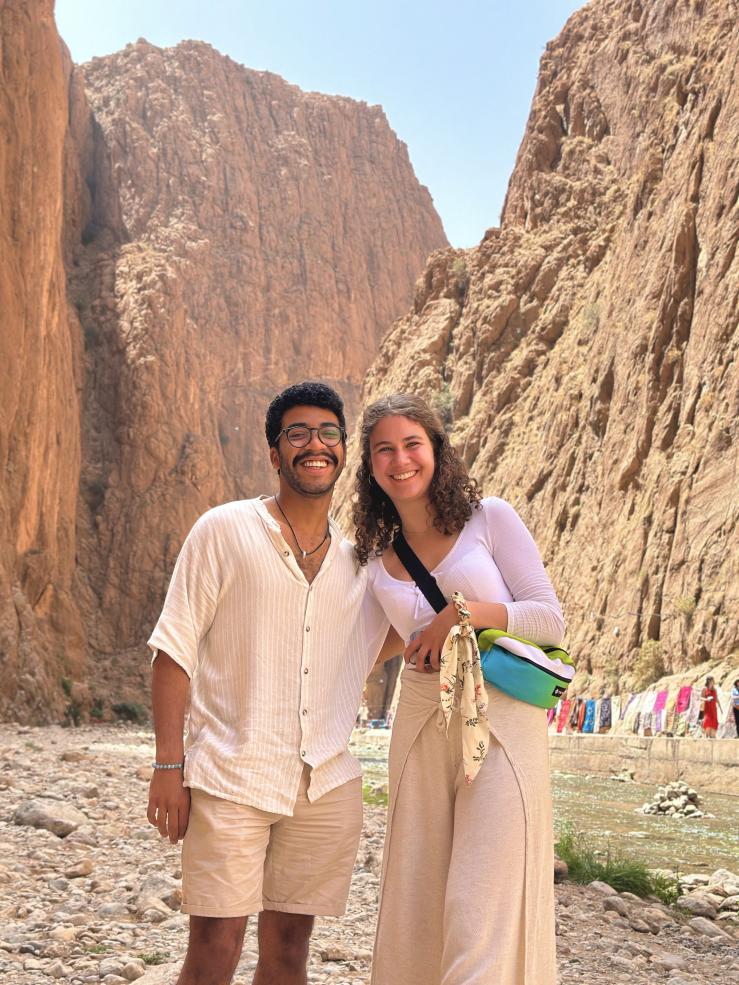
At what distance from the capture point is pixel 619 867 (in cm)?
701

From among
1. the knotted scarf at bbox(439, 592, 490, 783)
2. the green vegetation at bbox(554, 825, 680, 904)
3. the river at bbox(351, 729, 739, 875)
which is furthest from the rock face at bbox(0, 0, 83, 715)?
the knotted scarf at bbox(439, 592, 490, 783)

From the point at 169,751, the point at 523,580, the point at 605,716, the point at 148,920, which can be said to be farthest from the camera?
the point at 605,716

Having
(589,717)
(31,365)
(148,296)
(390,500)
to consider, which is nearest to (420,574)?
(390,500)

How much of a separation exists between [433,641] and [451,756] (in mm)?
315

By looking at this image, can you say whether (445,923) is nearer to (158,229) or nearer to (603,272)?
(603,272)

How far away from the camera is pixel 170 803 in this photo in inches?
106

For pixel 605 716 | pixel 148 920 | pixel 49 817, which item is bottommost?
pixel 605 716

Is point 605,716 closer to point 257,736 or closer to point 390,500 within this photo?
point 390,500

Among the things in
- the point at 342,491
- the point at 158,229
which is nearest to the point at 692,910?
the point at 342,491

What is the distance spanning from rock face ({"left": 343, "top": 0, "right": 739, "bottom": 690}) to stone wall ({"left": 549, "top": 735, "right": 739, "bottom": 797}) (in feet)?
10.3

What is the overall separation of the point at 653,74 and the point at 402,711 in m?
37.0

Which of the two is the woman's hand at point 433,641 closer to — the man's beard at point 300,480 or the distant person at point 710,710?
the man's beard at point 300,480

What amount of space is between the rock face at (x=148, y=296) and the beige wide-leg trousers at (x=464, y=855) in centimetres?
2501

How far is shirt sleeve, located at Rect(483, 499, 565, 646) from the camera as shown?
9.43ft
